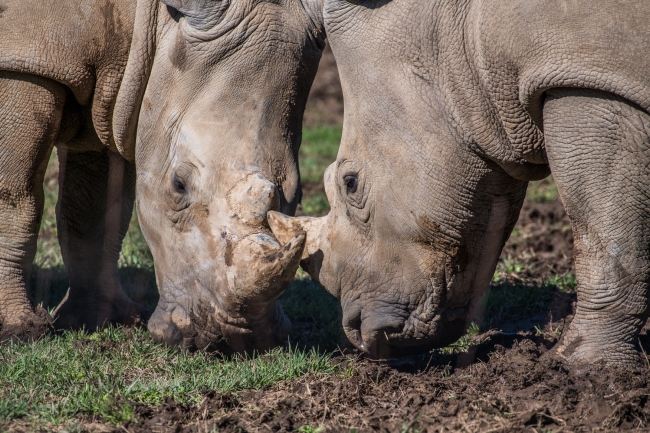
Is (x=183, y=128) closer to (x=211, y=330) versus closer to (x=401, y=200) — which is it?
(x=211, y=330)

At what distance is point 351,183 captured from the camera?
476 centimetres

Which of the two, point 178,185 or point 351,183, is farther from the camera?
point 178,185

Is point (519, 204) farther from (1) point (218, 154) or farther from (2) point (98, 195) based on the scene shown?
(2) point (98, 195)

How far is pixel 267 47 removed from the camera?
16.3 feet

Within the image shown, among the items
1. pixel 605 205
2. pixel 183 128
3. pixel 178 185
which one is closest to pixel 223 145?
pixel 183 128

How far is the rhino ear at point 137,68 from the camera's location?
5250 millimetres

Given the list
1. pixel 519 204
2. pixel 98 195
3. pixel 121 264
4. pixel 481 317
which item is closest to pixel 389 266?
pixel 519 204

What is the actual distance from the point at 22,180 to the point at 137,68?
3.18ft

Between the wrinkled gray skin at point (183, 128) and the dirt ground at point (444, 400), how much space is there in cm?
68

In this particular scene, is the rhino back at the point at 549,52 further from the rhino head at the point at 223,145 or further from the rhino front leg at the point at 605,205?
the rhino head at the point at 223,145

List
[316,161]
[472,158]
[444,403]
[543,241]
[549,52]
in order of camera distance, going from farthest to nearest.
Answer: [316,161]
[543,241]
[472,158]
[444,403]
[549,52]

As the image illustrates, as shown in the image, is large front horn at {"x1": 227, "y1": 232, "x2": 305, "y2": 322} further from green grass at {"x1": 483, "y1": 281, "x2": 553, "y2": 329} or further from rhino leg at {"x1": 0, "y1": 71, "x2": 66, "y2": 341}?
green grass at {"x1": 483, "y1": 281, "x2": 553, "y2": 329}

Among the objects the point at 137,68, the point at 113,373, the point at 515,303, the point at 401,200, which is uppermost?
the point at 137,68

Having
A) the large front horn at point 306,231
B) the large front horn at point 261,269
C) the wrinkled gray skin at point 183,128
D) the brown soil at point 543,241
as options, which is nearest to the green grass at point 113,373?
the wrinkled gray skin at point 183,128
